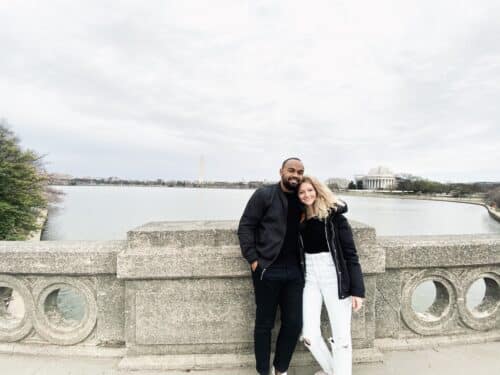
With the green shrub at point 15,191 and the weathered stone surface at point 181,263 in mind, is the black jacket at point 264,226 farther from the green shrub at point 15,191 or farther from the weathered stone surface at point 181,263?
the green shrub at point 15,191

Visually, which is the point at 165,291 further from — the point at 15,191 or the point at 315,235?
the point at 15,191

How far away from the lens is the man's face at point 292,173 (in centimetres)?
260

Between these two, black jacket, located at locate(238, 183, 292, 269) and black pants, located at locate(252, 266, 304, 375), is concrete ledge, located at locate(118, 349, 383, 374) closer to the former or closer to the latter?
black pants, located at locate(252, 266, 304, 375)

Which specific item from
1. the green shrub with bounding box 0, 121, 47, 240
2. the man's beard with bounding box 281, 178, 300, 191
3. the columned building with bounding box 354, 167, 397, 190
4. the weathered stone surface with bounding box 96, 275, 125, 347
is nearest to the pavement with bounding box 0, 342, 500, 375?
the weathered stone surface with bounding box 96, 275, 125, 347

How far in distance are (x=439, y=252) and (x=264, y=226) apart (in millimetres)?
1917

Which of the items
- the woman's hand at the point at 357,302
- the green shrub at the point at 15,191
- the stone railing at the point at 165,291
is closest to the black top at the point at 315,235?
the woman's hand at the point at 357,302

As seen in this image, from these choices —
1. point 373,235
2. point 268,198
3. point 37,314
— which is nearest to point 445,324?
point 373,235

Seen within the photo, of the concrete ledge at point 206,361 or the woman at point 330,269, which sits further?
the concrete ledge at point 206,361

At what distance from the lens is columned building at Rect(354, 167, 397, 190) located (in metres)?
154

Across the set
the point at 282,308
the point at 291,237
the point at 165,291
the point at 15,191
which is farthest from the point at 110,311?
the point at 15,191

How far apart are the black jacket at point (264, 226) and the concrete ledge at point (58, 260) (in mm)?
1273

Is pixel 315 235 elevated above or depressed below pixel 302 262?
above

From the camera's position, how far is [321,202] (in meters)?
2.53

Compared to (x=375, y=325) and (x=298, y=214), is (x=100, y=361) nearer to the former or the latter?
(x=298, y=214)
